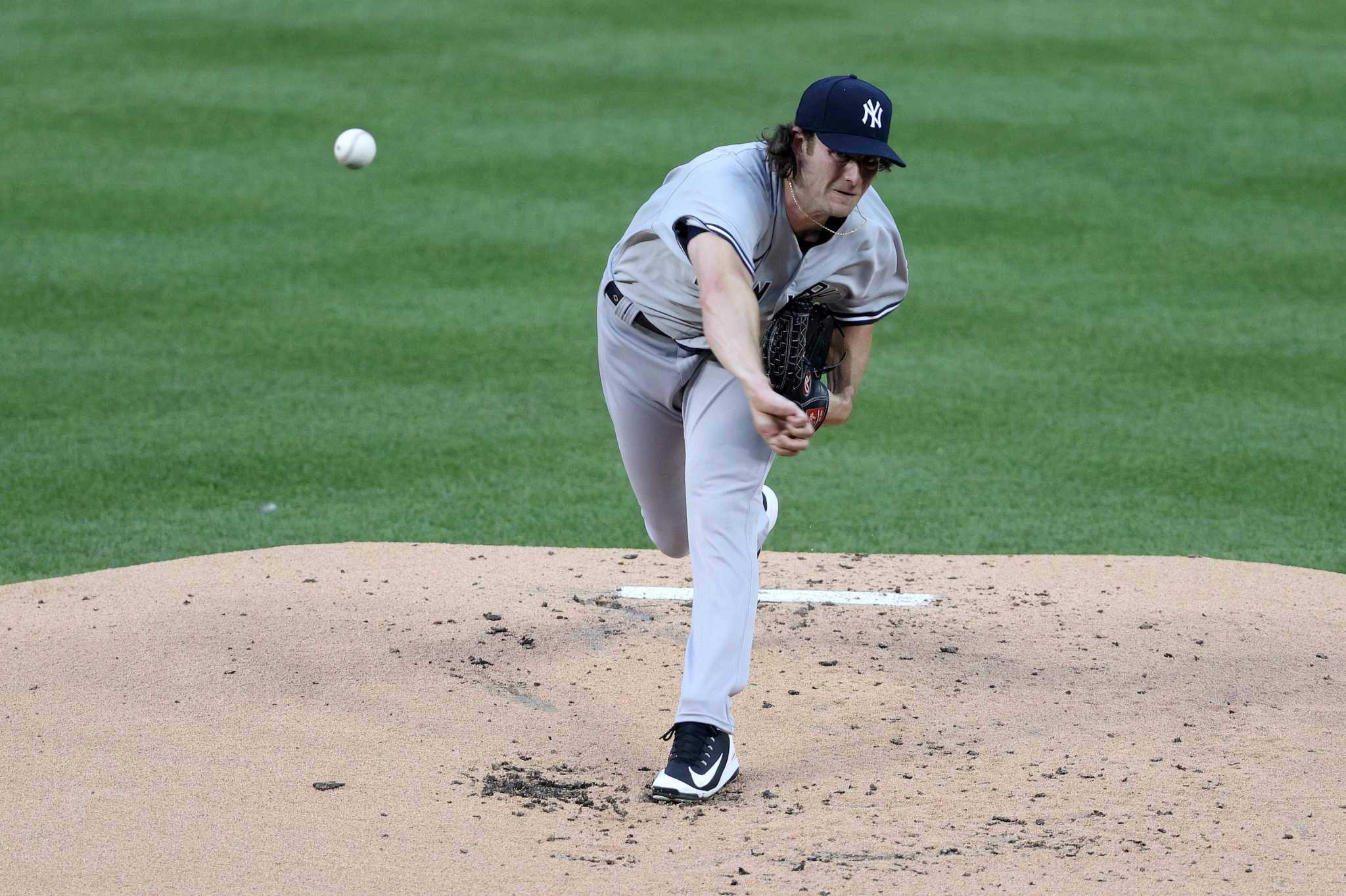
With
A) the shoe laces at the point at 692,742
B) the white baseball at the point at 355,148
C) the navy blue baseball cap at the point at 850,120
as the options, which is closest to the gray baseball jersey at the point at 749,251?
the navy blue baseball cap at the point at 850,120

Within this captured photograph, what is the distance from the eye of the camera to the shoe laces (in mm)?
3822

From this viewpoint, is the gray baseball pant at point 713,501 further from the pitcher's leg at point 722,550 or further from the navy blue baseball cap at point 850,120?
the navy blue baseball cap at point 850,120

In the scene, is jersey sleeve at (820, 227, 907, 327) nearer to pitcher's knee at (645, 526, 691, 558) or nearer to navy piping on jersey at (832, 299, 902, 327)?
navy piping on jersey at (832, 299, 902, 327)

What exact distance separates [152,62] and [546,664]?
11147 millimetres

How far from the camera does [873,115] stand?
3.80 metres

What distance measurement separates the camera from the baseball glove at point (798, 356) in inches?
Answer: 153

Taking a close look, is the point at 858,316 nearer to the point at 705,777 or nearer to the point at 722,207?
the point at 722,207

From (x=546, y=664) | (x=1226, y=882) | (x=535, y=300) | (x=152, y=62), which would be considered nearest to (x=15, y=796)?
(x=546, y=664)

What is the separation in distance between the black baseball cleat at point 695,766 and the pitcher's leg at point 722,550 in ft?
0.11

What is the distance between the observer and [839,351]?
4.38 metres

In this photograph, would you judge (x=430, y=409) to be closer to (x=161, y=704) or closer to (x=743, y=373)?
(x=161, y=704)

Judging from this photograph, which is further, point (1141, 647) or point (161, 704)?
point (1141, 647)

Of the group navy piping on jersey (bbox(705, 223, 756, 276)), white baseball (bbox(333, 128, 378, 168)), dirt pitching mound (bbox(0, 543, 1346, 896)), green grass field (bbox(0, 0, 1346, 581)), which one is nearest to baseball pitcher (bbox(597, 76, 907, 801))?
navy piping on jersey (bbox(705, 223, 756, 276))

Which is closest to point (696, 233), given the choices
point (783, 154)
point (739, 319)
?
point (739, 319)
